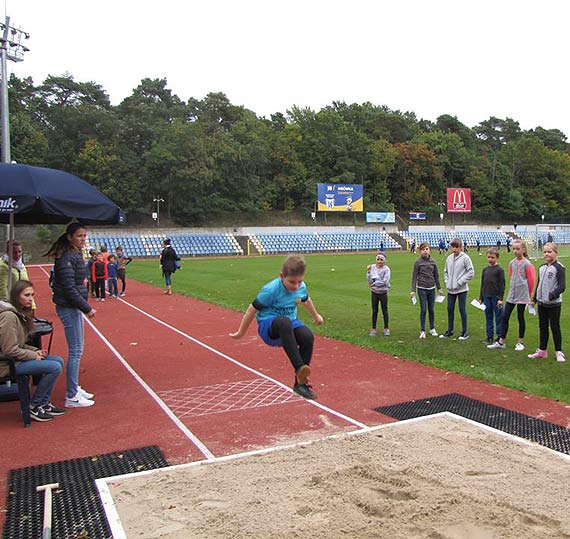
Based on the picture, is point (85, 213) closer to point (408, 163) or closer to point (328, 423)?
point (328, 423)

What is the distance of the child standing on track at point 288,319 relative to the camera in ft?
17.3

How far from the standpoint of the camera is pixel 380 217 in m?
71.4

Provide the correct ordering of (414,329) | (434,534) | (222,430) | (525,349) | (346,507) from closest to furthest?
(434,534) → (346,507) → (222,430) → (525,349) → (414,329)

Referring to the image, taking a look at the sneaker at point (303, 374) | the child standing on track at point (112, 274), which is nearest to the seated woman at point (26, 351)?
the sneaker at point (303, 374)

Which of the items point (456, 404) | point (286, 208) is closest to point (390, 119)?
point (286, 208)

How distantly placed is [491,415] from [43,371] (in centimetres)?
548

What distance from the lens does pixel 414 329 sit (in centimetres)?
1311

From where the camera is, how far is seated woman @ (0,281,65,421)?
6.34 metres

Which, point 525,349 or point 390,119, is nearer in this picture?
point 525,349

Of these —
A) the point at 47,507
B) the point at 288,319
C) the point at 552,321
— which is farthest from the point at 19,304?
the point at 552,321

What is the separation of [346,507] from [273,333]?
5.91 ft

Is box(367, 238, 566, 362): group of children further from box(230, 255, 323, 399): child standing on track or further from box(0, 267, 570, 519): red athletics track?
box(230, 255, 323, 399): child standing on track

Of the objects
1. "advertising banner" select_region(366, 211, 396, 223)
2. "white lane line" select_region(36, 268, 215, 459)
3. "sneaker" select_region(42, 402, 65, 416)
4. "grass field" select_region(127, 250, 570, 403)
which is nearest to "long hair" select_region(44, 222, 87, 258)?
"sneaker" select_region(42, 402, 65, 416)

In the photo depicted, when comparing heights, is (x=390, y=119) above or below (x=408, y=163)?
above
